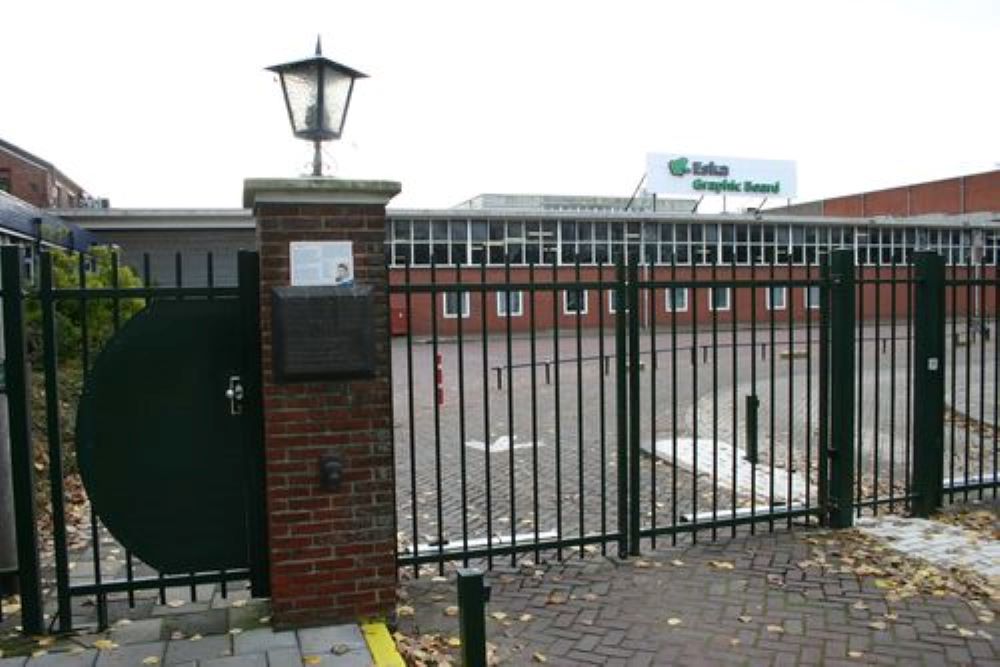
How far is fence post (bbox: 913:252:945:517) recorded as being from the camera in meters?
6.35

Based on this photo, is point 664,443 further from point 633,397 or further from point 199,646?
point 199,646

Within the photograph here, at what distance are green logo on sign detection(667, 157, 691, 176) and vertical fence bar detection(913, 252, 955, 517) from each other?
42336mm

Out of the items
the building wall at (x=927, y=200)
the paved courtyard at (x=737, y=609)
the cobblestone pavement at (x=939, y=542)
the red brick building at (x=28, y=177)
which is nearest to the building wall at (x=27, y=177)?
the red brick building at (x=28, y=177)

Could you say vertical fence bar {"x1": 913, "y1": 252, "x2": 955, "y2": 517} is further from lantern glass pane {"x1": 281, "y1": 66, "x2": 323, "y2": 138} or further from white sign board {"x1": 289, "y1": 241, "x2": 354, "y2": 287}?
lantern glass pane {"x1": 281, "y1": 66, "x2": 323, "y2": 138}

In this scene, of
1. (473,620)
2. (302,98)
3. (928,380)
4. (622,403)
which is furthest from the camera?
(928,380)

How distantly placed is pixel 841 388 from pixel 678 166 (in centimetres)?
4331

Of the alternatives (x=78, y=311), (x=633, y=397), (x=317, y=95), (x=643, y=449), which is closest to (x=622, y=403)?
(x=633, y=397)

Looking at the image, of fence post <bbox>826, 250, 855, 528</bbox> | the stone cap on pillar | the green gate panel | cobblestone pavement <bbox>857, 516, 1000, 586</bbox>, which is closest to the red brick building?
the green gate panel

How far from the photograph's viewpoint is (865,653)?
159 inches

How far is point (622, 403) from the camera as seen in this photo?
5312 millimetres

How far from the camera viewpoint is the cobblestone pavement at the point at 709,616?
405 cm

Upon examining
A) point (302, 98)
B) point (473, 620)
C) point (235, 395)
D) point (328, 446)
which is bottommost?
point (473, 620)

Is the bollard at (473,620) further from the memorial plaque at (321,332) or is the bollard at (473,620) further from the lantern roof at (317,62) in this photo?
the lantern roof at (317,62)

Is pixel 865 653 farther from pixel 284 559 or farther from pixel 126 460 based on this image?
pixel 126 460
